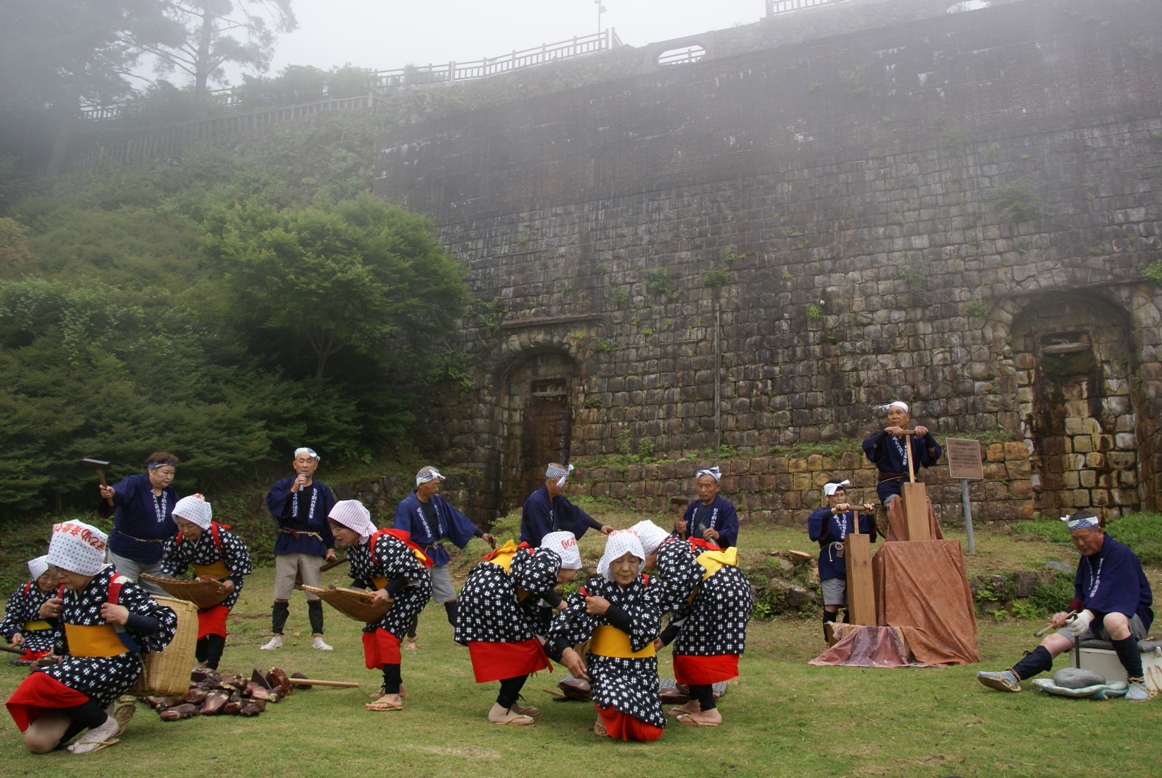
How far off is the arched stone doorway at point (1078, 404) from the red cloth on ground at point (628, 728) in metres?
11.3

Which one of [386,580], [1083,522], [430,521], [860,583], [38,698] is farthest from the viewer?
[860,583]

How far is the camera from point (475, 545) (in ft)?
45.9

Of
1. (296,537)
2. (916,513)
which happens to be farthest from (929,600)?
(296,537)

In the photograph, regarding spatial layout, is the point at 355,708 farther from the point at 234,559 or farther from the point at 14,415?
the point at 14,415

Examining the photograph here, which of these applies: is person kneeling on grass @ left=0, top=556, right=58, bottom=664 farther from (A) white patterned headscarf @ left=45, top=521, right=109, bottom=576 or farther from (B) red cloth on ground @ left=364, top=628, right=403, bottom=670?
(B) red cloth on ground @ left=364, top=628, right=403, bottom=670

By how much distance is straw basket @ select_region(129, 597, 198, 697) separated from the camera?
488 cm

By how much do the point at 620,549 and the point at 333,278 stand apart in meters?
11.8

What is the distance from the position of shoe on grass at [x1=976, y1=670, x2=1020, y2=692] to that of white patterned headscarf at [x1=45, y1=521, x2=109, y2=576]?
17.3 feet

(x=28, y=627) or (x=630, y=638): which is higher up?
(x=630, y=638)

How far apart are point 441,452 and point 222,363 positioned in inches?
174

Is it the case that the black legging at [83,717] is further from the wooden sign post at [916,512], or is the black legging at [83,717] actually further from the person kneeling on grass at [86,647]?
the wooden sign post at [916,512]

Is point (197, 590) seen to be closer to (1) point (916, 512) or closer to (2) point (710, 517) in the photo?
(2) point (710, 517)

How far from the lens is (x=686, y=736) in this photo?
5.00m

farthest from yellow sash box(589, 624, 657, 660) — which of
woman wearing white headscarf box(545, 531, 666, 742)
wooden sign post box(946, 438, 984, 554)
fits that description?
wooden sign post box(946, 438, 984, 554)
